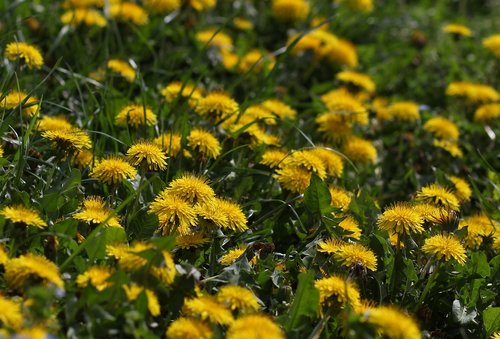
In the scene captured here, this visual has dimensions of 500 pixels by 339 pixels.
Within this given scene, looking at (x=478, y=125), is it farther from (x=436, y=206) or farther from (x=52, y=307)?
(x=52, y=307)

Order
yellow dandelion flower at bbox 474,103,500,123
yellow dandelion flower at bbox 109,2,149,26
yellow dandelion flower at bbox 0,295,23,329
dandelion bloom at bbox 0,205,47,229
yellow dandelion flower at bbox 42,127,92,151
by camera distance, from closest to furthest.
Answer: yellow dandelion flower at bbox 0,295,23,329, dandelion bloom at bbox 0,205,47,229, yellow dandelion flower at bbox 42,127,92,151, yellow dandelion flower at bbox 474,103,500,123, yellow dandelion flower at bbox 109,2,149,26

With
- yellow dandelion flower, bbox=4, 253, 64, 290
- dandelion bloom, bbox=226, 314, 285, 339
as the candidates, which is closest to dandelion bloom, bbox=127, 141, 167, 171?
yellow dandelion flower, bbox=4, 253, 64, 290

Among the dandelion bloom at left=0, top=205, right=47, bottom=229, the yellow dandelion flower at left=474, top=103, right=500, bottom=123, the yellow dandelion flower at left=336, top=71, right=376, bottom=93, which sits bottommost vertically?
the yellow dandelion flower at left=474, top=103, right=500, bottom=123

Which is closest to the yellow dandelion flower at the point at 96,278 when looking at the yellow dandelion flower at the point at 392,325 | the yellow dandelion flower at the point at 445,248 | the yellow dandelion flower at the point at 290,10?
the yellow dandelion flower at the point at 392,325

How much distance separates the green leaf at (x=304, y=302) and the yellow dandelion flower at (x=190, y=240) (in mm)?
402

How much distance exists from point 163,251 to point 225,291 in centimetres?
20

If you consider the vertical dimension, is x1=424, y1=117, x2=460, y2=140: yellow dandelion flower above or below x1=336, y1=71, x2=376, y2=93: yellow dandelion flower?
below

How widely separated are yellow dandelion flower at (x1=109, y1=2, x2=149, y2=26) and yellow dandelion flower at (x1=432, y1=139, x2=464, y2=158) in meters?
1.71

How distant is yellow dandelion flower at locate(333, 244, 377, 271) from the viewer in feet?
7.68

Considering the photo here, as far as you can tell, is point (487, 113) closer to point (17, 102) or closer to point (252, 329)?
point (17, 102)

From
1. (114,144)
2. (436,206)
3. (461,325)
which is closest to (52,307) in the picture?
(114,144)

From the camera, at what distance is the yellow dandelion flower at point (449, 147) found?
365 centimetres

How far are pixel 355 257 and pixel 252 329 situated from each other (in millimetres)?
593

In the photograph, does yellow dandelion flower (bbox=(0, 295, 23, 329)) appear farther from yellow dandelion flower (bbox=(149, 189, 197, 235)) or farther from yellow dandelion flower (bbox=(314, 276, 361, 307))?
yellow dandelion flower (bbox=(314, 276, 361, 307))
